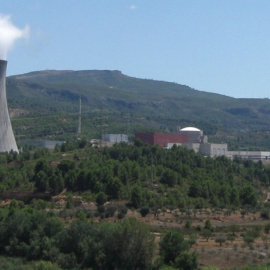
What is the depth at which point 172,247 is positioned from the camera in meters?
26.5

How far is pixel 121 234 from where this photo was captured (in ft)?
88.5

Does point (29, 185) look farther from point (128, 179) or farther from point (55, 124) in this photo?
point (55, 124)

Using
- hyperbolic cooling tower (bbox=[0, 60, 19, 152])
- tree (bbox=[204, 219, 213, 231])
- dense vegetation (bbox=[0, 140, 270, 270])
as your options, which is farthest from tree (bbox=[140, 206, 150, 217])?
hyperbolic cooling tower (bbox=[0, 60, 19, 152])

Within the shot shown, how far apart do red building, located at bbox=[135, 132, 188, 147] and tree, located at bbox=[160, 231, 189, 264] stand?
37.8 metres

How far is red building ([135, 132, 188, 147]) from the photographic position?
216ft

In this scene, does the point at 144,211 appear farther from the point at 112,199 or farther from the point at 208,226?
the point at 208,226

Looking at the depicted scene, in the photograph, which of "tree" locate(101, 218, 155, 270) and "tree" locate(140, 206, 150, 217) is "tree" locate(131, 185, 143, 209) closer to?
"tree" locate(140, 206, 150, 217)

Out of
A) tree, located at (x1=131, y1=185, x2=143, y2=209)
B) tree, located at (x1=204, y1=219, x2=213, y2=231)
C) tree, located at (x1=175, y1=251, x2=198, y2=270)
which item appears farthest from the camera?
tree, located at (x1=131, y1=185, x2=143, y2=209)

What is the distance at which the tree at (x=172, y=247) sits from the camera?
86.7ft

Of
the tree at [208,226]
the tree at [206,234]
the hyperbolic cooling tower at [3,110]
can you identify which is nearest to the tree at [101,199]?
the tree at [208,226]

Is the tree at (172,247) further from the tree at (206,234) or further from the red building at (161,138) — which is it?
the red building at (161,138)

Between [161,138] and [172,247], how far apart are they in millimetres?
40549

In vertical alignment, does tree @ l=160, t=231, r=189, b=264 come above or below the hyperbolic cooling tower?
below

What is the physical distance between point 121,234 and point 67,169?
1853 centimetres
